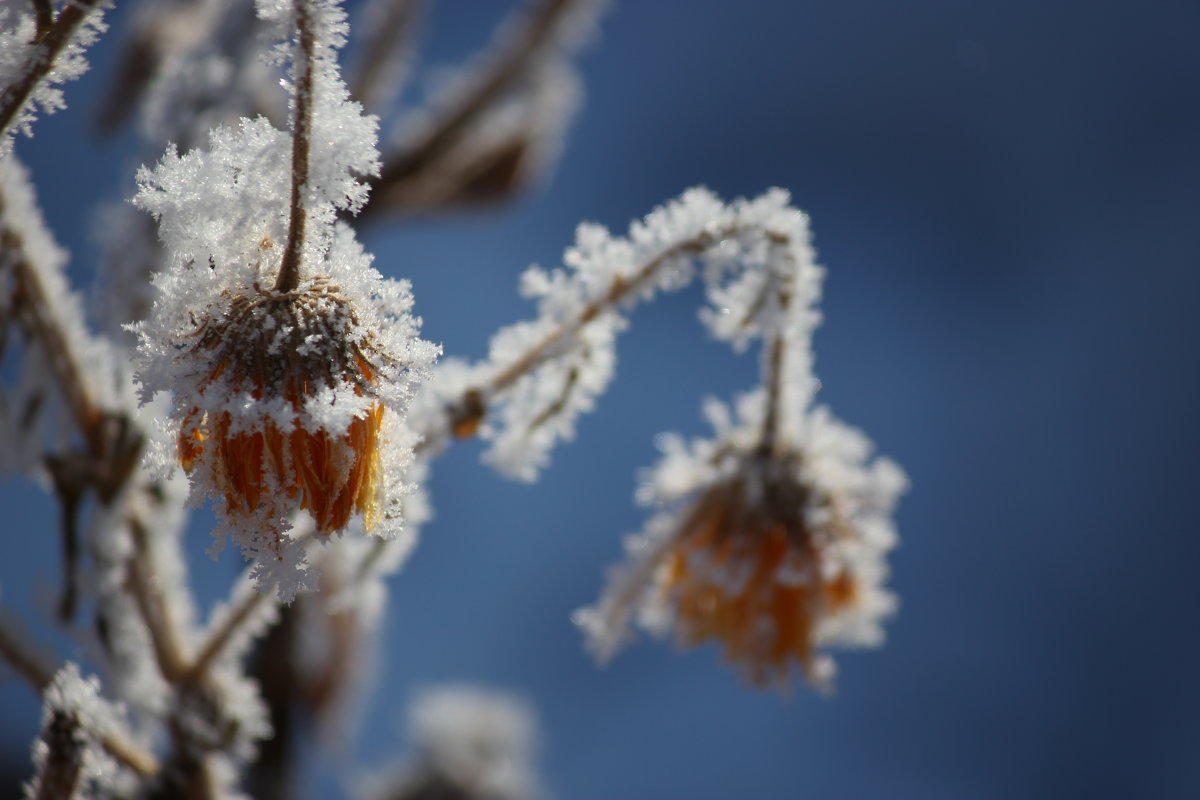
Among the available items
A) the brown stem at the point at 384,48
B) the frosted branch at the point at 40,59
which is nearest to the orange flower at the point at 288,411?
the frosted branch at the point at 40,59

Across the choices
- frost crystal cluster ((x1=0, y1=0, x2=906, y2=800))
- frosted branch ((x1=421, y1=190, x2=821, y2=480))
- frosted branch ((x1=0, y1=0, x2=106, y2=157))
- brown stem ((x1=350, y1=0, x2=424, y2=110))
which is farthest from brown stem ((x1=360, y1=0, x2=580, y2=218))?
frosted branch ((x1=0, y1=0, x2=106, y2=157))

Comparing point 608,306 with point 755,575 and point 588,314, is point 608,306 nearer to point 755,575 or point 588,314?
point 588,314

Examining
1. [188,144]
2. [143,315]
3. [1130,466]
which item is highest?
[1130,466]

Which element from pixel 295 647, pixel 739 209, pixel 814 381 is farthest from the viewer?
pixel 295 647

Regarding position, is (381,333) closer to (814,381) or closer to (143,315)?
(814,381)

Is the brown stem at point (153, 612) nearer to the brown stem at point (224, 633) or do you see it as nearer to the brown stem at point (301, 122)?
the brown stem at point (224, 633)

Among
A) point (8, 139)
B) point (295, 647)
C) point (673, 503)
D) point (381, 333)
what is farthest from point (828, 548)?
point (295, 647)

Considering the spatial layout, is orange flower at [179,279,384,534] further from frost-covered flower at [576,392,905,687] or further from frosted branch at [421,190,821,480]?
frost-covered flower at [576,392,905,687]
